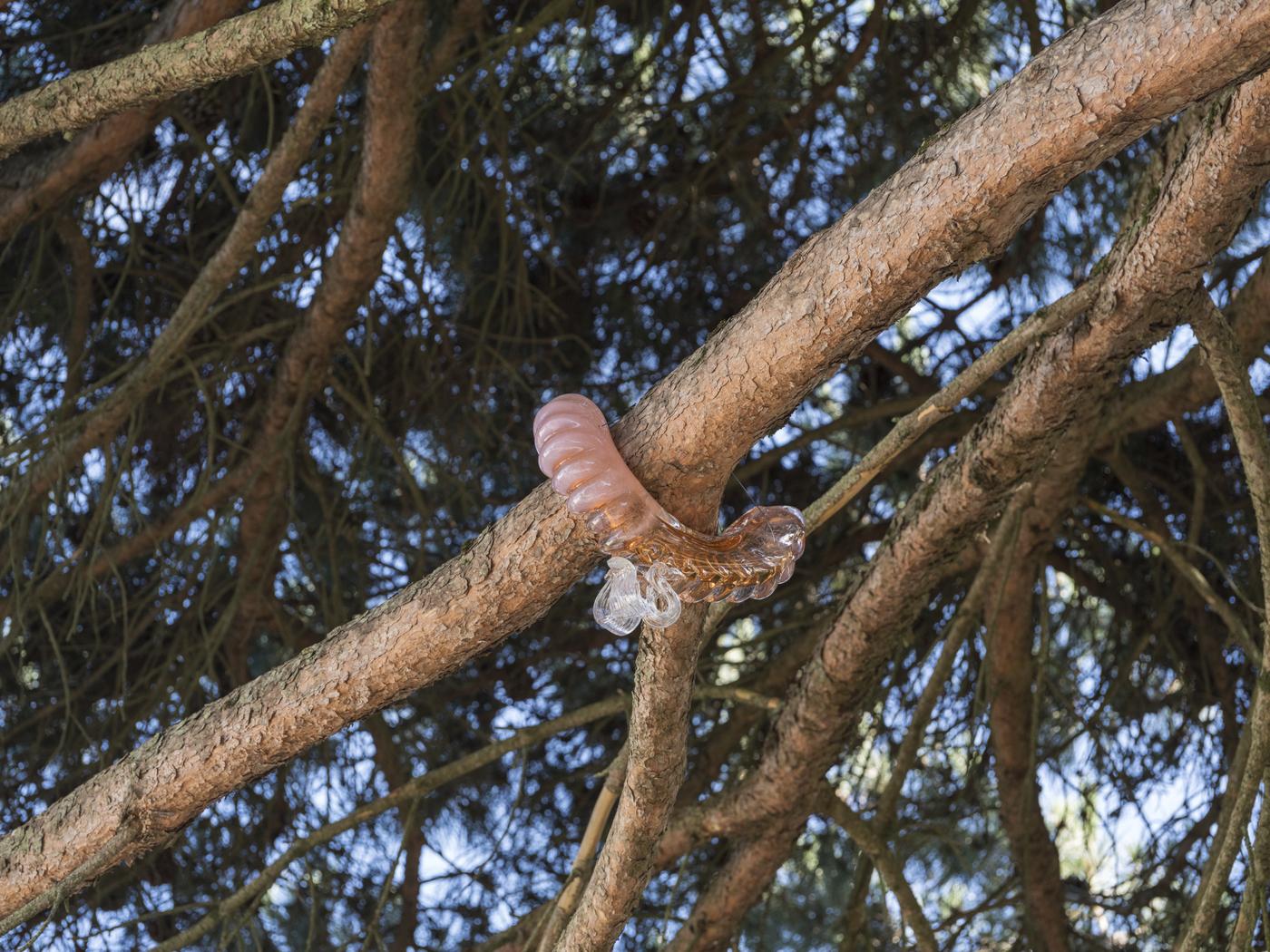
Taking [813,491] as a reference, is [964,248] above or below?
below

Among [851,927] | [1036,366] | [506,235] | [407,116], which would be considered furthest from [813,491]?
[1036,366]

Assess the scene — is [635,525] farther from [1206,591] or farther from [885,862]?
[1206,591]

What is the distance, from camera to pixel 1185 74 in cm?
84

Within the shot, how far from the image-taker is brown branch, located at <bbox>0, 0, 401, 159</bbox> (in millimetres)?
1168

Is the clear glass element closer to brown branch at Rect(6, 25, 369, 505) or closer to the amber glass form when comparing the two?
the amber glass form

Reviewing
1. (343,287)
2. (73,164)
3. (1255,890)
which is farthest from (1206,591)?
(73,164)

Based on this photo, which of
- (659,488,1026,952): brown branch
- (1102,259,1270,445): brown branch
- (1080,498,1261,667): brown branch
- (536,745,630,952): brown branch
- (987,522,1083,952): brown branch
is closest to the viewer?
(536,745,630,952): brown branch

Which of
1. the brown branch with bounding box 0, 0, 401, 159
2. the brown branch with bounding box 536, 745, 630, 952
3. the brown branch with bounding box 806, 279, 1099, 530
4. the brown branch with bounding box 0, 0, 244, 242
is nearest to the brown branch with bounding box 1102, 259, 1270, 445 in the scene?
the brown branch with bounding box 806, 279, 1099, 530

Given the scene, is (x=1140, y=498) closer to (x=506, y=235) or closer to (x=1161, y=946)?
(x=1161, y=946)

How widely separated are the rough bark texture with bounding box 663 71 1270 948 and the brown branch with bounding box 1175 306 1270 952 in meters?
0.09

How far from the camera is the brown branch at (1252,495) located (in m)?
1.37

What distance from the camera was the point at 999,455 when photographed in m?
1.45

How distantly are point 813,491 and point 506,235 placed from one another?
1.00 m

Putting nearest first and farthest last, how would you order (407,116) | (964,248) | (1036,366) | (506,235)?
(964,248) → (1036,366) → (407,116) → (506,235)
